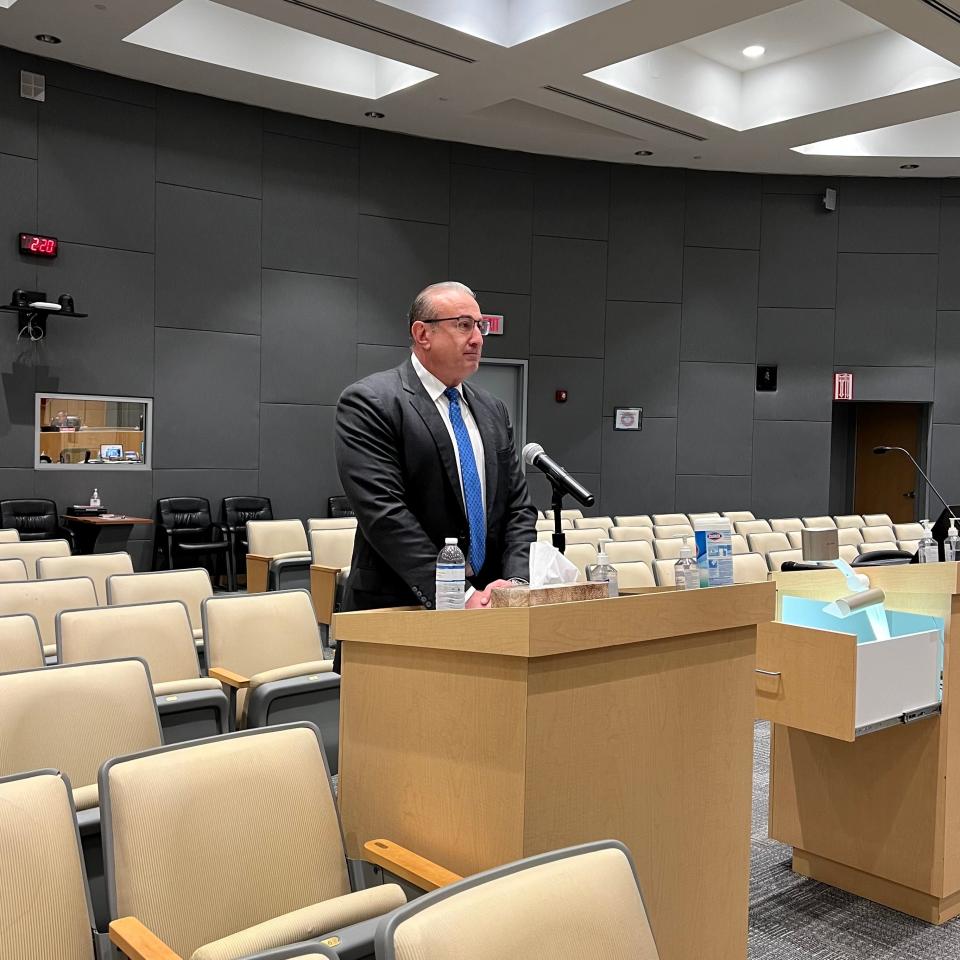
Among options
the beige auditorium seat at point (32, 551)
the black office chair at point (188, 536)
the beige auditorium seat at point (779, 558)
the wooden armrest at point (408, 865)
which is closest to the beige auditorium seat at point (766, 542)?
the beige auditorium seat at point (779, 558)

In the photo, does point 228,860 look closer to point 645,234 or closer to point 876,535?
point 876,535

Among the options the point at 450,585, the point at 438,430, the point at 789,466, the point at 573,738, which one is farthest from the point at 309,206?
the point at 573,738

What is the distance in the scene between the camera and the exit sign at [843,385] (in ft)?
41.7

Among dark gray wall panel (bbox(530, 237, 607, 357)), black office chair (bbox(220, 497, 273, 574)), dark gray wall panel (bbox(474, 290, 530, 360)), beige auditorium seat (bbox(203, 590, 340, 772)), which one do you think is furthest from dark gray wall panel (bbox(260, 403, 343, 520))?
beige auditorium seat (bbox(203, 590, 340, 772))

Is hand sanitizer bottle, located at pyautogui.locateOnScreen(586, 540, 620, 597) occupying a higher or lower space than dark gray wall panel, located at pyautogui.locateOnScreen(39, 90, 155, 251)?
lower

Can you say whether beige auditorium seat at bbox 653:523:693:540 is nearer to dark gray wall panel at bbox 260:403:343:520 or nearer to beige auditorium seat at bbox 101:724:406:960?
dark gray wall panel at bbox 260:403:343:520

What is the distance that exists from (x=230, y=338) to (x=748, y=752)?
8.77 m

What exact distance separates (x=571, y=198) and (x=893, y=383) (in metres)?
4.84

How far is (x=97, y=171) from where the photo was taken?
931cm

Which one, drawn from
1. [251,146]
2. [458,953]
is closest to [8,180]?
[251,146]

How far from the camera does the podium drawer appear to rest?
9.20 feet

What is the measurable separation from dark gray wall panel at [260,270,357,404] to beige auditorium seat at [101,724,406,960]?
340 inches

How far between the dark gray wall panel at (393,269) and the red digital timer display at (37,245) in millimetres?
3198

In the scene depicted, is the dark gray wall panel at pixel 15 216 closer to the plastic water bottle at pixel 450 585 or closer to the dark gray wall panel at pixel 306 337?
the dark gray wall panel at pixel 306 337
